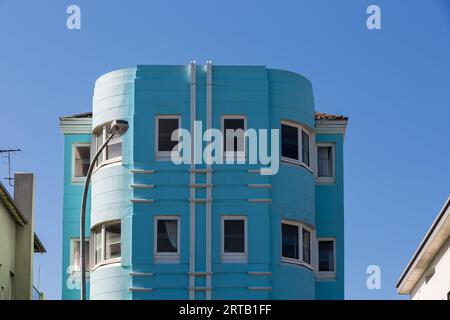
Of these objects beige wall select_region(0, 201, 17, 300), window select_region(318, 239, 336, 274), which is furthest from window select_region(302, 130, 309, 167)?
beige wall select_region(0, 201, 17, 300)

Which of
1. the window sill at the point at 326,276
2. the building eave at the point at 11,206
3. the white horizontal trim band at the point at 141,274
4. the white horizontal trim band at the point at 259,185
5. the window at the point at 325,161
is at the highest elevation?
the window at the point at 325,161

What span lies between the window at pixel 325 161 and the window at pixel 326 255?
2357 millimetres

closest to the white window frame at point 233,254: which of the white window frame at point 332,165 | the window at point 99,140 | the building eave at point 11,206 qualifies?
the white window frame at point 332,165

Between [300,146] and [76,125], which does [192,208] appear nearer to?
[300,146]

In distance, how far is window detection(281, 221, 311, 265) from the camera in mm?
47438

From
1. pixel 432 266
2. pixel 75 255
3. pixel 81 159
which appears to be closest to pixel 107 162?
Result: pixel 81 159

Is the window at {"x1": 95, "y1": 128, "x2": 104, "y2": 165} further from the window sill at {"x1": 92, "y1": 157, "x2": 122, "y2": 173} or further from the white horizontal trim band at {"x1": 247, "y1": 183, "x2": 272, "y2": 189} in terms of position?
the white horizontal trim band at {"x1": 247, "y1": 183, "x2": 272, "y2": 189}

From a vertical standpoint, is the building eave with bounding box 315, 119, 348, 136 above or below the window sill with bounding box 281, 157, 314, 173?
above

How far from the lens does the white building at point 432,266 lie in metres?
49.9

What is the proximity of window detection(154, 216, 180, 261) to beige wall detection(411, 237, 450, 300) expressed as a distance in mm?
10622

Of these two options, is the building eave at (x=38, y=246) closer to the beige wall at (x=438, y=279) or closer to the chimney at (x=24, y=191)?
the chimney at (x=24, y=191)
